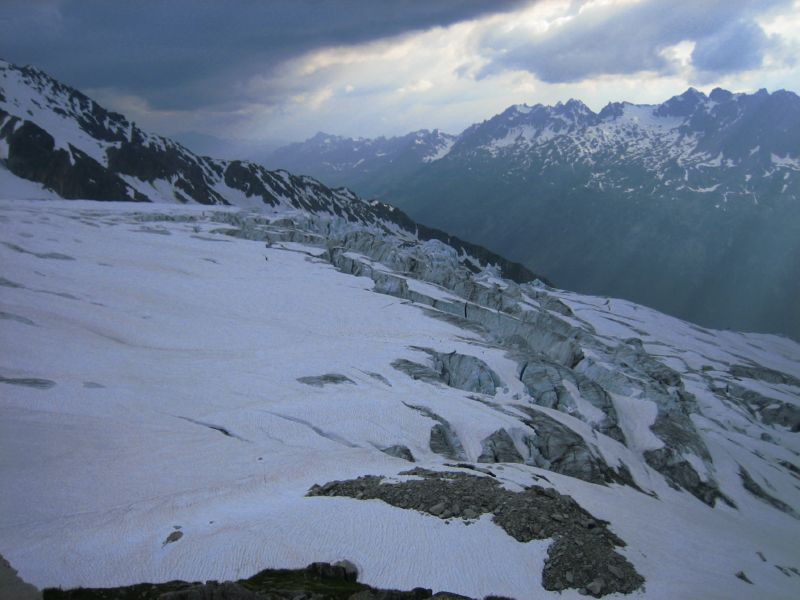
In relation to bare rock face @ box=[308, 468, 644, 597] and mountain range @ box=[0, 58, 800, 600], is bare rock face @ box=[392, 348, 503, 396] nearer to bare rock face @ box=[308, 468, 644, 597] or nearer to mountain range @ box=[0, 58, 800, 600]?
mountain range @ box=[0, 58, 800, 600]

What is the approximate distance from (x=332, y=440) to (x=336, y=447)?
101 cm

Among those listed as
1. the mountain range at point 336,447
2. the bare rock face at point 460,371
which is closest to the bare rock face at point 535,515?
the mountain range at point 336,447

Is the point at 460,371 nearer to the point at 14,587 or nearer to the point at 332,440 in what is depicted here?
the point at 332,440

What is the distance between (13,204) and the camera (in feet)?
309

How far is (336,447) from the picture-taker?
2417cm

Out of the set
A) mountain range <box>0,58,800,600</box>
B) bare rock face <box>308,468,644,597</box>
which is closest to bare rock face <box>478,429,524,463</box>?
mountain range <box>0,58,800,600</box>

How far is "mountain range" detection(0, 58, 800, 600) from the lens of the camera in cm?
1400

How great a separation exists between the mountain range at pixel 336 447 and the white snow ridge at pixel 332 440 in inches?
5.1

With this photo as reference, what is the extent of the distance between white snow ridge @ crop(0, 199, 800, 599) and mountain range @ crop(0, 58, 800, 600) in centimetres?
13

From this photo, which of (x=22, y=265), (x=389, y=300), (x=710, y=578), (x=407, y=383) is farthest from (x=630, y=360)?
(x=22, y=265)

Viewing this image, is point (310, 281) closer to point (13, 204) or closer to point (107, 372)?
point (107, 372)

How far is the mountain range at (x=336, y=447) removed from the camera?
551 inches

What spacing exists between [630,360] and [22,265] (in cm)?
7039

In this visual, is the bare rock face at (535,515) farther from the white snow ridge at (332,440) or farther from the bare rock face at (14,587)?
the bare rock face at (14,587)
